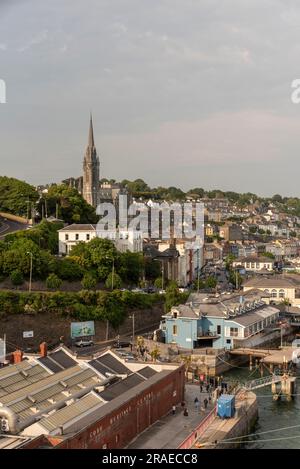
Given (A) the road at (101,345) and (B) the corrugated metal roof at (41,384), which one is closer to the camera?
(B) the corrugated metal roof at (41,384)

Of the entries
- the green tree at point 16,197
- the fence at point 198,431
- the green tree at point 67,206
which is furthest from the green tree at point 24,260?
the fence at point 198,431

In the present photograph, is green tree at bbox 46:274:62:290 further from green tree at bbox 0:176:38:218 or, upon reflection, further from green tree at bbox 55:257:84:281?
green tree at bbox 0:176:38:218

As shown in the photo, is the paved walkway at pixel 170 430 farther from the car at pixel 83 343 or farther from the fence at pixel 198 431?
the car at pixel 83 343

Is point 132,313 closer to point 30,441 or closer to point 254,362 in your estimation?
point 254,362

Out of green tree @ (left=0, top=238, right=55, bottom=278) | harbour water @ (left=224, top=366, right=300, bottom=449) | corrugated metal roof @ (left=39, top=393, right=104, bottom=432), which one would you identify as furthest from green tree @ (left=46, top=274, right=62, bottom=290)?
corrugated metal roof @ (left=39, top=393, right=104, bottom=432)

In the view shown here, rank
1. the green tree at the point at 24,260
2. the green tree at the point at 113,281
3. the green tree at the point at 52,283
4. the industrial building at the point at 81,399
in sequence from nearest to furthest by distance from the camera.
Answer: the industrial building at the point at 81,399
the green tree at the point at 52,283
the green tree at the point at 24,260
the green tree at the point at 113,281

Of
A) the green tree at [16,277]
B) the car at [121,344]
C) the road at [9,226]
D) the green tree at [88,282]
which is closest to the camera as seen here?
the car at [121,344]

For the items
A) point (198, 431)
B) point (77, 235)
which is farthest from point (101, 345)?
point (198, 431)
